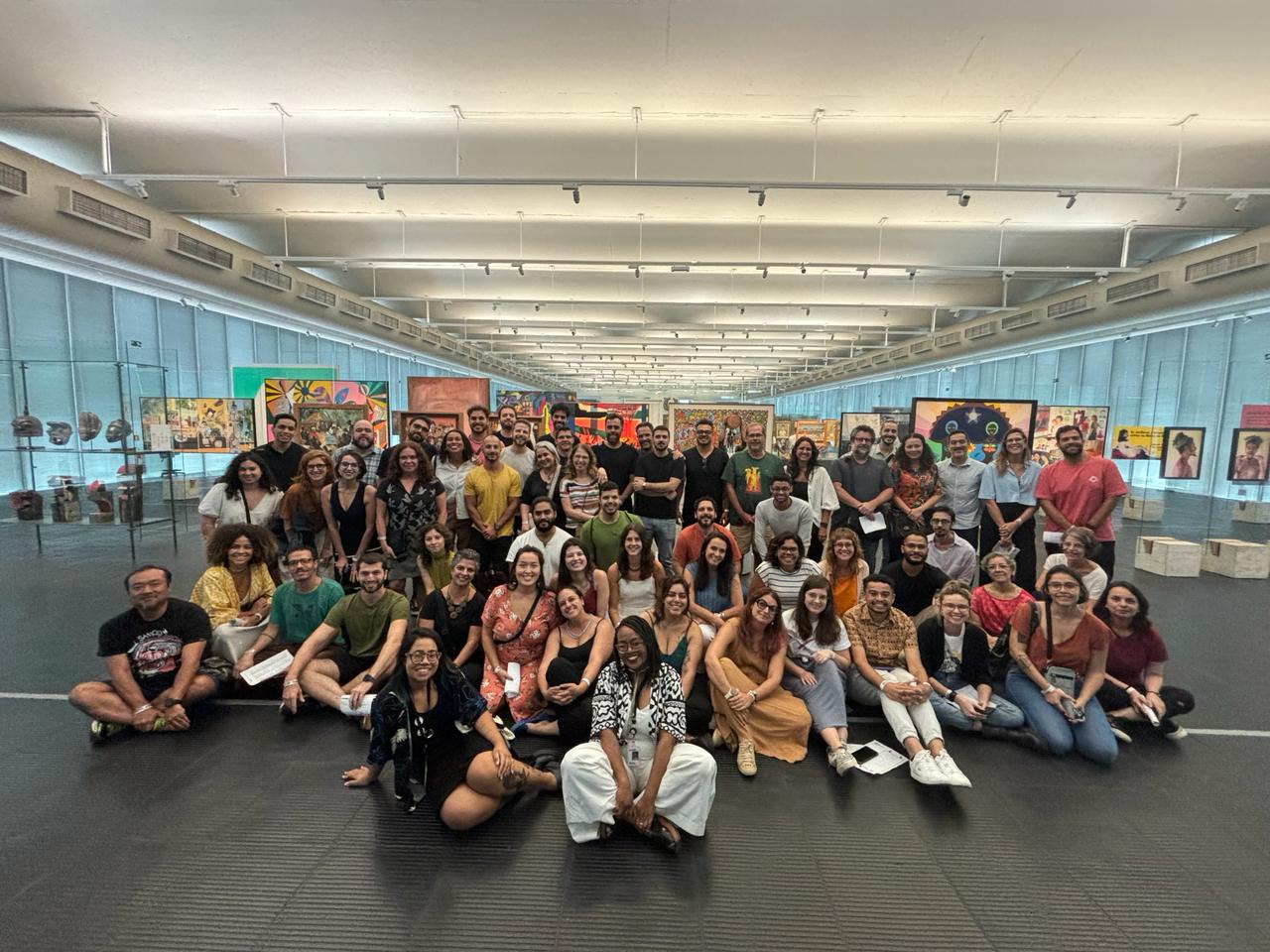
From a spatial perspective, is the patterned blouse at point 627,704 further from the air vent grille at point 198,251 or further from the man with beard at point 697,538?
the air vent grille at point 198,251

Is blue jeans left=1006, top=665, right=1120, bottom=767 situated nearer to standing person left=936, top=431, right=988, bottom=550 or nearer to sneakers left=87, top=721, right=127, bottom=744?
standing person left=936, top=431, right=988, bottom=550

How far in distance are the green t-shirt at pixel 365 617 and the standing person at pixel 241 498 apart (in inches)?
54.8

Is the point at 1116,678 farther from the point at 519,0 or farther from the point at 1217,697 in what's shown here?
the point at 519,0

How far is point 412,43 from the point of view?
15.1ft

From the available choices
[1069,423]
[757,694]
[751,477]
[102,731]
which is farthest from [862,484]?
[1069,423]

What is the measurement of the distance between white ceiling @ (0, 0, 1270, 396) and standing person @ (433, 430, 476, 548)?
267 centimetres

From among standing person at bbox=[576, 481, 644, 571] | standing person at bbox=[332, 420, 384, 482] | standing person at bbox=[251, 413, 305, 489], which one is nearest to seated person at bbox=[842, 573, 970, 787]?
standing person at bbox=[576, 481, 644, 571]

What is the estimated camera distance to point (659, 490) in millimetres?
5719

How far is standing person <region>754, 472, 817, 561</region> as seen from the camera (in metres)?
5.02

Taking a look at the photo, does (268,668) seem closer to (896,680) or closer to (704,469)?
(704,469)

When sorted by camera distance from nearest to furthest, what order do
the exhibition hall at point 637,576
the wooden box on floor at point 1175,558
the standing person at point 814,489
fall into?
the exhibition hall at point 637,576 → the standing person at point 814,489 → the wooden box on floor at point 1175,558

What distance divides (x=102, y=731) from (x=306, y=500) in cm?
201

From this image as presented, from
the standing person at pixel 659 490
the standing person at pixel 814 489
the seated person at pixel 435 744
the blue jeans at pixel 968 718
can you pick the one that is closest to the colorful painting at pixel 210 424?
the standing person at pixel 659 490

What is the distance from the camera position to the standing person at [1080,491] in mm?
5164
